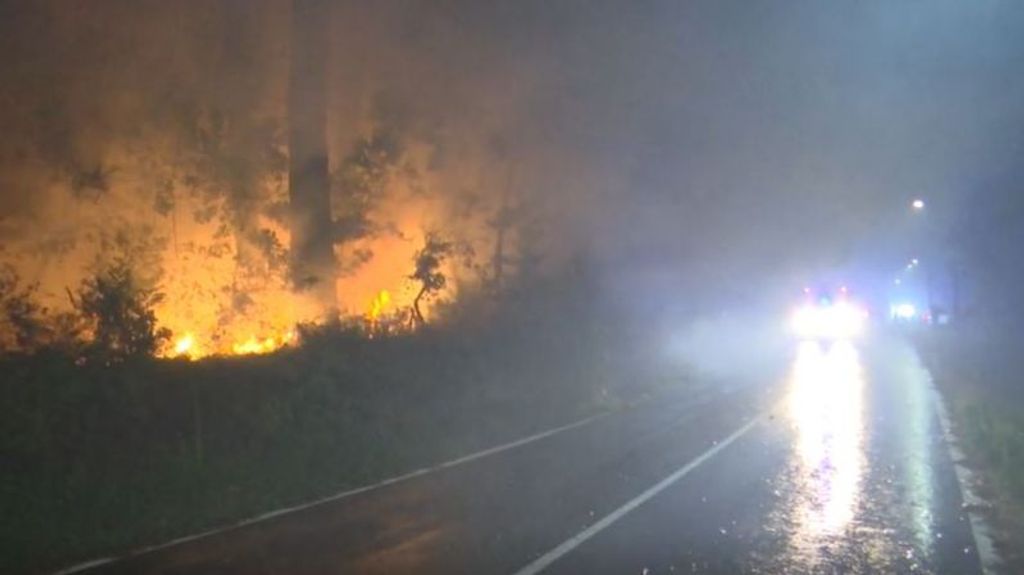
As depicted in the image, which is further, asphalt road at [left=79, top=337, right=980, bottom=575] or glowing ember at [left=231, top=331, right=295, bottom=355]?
glowing ember at [left=231, top=331, right=295, bottom=355]

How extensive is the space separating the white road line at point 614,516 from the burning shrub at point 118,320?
5850mm

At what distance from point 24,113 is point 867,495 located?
14.3m

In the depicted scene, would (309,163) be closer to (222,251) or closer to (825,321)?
(222,251)

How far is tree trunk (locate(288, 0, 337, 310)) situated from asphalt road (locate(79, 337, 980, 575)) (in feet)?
25.9

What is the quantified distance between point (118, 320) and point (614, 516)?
6.58 m

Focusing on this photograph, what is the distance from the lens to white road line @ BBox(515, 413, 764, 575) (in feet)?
24.1

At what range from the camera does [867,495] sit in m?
10.3

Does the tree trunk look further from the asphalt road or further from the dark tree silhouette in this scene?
the asphalt road

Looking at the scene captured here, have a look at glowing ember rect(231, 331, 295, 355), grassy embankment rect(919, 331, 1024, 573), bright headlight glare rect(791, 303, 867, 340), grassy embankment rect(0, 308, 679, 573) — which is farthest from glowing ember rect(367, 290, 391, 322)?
bright headlight glare rect(791, 303, 867, 340)

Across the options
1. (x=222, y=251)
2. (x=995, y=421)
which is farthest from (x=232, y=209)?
(x=995, y=421)

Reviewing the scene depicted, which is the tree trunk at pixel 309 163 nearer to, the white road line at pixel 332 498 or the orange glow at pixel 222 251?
the orange glow at pixel 222 251

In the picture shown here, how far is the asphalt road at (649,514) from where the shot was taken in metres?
7.47

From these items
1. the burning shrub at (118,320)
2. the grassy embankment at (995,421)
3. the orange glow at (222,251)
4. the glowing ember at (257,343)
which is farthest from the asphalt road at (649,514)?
the glowing ember at (257,343)

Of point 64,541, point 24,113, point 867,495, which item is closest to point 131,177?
point 24,113
